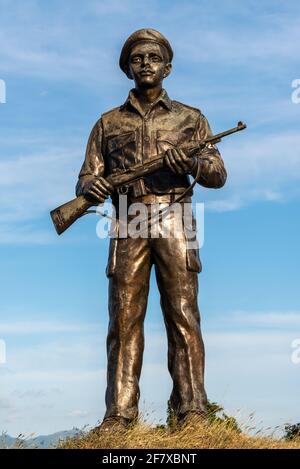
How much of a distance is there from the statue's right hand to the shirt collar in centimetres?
90

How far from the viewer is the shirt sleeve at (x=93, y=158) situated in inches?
378

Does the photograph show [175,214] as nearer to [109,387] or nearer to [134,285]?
[134,285]

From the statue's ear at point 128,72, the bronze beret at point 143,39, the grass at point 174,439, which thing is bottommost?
the grass at point 174,439

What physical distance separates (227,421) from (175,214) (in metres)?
2.02

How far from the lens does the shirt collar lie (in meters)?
9.62

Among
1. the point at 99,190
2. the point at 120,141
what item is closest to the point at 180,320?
the point at 99,190

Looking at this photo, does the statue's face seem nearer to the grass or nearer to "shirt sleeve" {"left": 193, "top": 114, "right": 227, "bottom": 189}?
"shirt sleeve" {"left": 193, "top": 114, "right": 227, "bottom": 189}

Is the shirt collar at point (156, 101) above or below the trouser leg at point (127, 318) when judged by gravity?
above

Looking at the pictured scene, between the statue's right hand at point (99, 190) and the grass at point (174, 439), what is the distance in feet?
7.12

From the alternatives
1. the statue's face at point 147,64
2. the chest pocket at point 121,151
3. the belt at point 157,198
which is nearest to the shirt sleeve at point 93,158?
the chest pocket at point 121,151

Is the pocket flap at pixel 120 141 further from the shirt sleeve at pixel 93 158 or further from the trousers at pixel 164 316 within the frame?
the trousers at pixel 164 316

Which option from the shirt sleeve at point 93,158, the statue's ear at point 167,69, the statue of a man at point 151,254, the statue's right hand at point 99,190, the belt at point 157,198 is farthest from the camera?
the statue's ear at point 167,69

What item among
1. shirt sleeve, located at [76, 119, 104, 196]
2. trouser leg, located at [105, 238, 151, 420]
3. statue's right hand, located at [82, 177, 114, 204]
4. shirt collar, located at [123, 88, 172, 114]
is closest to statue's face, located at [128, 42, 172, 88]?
shirt collar, located at [123, 88, 172, 114]
